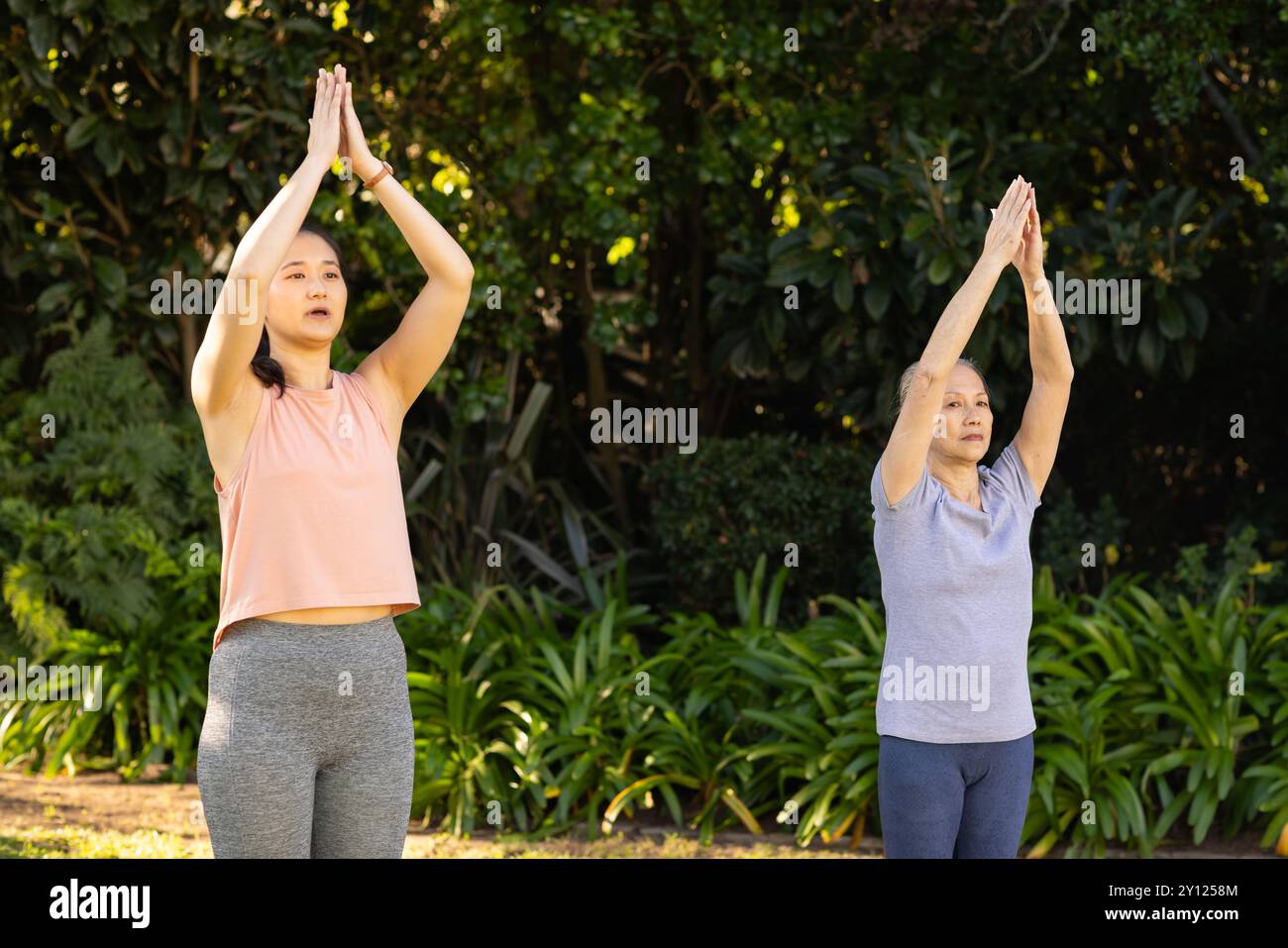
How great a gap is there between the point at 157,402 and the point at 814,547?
310 centimetres

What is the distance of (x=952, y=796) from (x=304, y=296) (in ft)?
4.80

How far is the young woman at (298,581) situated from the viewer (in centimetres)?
220

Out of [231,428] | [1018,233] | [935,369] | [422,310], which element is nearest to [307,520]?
[231,428]

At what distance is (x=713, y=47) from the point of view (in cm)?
599

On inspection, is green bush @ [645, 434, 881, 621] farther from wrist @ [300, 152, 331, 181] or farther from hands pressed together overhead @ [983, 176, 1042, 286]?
wrist @ [300, 152, 331, 181]

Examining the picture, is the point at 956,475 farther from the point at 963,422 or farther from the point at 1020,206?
the point at 1020,206

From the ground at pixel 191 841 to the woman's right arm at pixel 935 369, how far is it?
2291 mm

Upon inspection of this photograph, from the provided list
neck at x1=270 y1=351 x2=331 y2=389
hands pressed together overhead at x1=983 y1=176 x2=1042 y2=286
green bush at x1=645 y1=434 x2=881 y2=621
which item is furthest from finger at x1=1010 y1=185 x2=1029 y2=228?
green bush at x1=645 y1=434 x2=881 y2=621

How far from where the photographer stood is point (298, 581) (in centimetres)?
225

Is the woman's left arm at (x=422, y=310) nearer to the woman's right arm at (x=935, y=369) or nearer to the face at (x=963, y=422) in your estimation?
the woman's right arm at (x=935, y=369)

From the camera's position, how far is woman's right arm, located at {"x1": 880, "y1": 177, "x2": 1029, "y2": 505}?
8.43 feet

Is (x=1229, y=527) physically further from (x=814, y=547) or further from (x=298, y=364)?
(x=298, y=364)

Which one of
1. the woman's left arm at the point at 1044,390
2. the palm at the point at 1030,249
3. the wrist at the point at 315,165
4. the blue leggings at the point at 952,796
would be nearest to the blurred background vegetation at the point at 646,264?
the woman's left arm at the point at 1044,390

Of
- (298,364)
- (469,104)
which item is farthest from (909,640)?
(469,104)
